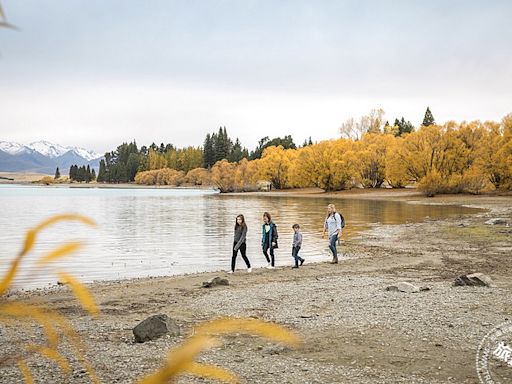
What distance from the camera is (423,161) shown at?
80.4 meters

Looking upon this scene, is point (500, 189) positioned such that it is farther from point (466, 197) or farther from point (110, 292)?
point (110, 292)

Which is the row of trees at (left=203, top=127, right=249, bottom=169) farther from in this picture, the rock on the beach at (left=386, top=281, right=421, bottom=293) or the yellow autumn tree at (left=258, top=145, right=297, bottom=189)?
the rock on the beach at (left=386, top=281, right=421, bottom=293)

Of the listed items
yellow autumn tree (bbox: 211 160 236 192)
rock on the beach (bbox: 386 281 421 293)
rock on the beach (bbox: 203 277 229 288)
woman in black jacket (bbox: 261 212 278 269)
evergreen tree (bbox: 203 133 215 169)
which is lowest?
rock on the beach (bbox: 203 277 229 288)

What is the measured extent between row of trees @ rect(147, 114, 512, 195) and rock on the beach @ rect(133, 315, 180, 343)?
68491 millimetres

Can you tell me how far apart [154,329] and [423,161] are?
7604 cm

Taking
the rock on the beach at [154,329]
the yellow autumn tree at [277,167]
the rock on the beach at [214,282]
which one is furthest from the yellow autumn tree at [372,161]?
the rock on the beach at [154,329]

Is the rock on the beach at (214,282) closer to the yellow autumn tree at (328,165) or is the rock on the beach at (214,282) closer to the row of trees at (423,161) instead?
the row of trees at (423,161)

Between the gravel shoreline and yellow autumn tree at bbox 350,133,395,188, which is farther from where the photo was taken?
yellow autumn tree at bbox 350,133,395,188

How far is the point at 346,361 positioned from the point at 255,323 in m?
8.38

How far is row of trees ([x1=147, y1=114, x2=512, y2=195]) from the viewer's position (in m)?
73.8

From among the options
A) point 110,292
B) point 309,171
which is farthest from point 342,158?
point 110,292

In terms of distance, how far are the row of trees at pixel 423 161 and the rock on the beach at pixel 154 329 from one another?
68491 millimetres

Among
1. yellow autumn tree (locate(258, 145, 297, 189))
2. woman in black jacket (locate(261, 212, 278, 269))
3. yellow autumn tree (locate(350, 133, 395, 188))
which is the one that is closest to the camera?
woman in black jacket (locate(261, 212, 278, 269))

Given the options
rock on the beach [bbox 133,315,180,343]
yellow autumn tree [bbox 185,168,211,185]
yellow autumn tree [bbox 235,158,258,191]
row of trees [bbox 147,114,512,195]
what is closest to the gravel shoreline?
rock on the beach [bbox 133,315,180,343]
